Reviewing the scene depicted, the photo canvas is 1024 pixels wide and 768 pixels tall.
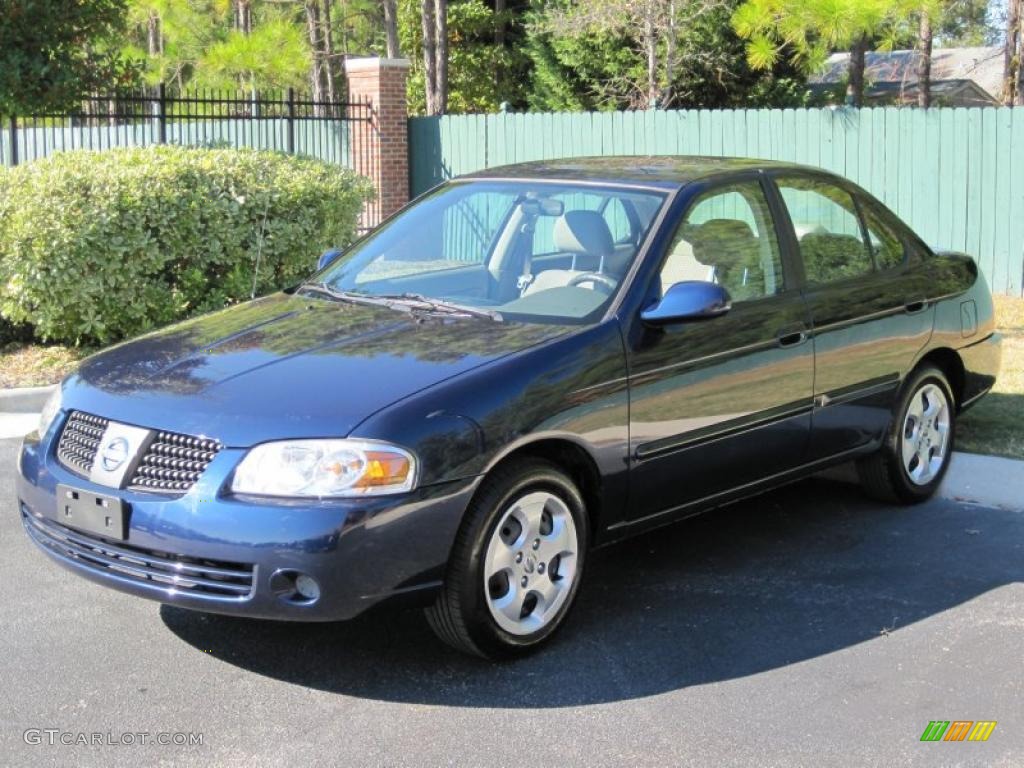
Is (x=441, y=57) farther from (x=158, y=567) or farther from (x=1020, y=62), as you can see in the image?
(x=158, y=567)

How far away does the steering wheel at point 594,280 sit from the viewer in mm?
5168

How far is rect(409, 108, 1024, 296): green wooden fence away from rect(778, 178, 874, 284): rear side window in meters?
7.99

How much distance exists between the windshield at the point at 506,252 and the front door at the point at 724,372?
263mm

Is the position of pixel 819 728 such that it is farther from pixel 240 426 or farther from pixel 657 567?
pixel 240 426

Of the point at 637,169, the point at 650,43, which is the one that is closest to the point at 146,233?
the point at 637,169

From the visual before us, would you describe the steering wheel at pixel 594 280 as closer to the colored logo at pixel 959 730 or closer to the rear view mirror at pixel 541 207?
the rear view mirror at pixel 541 207

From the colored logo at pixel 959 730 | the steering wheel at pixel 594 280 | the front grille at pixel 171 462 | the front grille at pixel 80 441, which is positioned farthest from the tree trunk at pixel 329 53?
the colored logo at pixel 959 730

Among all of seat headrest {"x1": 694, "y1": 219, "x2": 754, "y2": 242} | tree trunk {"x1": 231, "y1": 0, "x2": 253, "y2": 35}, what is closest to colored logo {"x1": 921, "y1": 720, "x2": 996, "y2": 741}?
seat headrest {"x1": 694, "y1": 219, "x2": 754, "y2": 242}

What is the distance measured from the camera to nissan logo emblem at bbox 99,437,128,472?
4352 millimetres

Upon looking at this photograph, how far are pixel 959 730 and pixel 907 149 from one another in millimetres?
11112

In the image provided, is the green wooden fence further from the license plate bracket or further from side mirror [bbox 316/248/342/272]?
the license plate bracket

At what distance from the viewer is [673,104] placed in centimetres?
2541

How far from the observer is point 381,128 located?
61.8 feet

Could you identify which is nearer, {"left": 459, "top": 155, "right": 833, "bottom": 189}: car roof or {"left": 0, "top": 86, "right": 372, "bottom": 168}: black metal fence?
{"left": 459, "top": 155, "right": 833, "bottom": 189}: car roof
